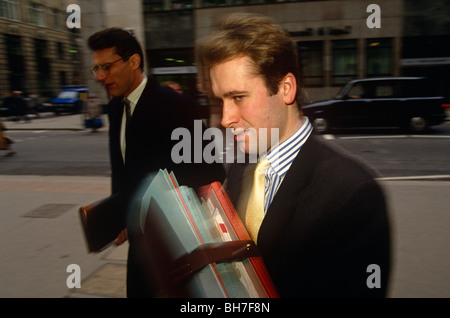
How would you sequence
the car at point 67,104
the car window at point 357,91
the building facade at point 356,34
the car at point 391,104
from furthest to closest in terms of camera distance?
the car at point 67,104
the building facade at point 356,34
the car window at point 357,91
the car at point 391,104

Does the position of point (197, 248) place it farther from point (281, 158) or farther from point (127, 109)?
point (127, 109)

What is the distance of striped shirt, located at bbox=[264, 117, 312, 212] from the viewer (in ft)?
4.18

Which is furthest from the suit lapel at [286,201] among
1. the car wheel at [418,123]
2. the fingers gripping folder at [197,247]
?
the car wheel at [418,123]

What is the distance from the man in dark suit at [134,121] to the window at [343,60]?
755 inches

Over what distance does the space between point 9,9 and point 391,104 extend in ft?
109

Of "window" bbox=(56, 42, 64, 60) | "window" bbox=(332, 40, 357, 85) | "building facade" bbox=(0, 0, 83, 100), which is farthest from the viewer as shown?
"window" bbox=(56, 42, 64, 60)

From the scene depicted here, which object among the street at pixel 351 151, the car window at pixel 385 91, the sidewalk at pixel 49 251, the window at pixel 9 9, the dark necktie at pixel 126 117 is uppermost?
the window at pixel 9 9

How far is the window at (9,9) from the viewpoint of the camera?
3158 cm

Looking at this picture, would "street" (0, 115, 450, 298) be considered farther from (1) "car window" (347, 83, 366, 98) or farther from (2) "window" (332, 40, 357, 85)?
(2) "window" (332, 40, 357, 85)

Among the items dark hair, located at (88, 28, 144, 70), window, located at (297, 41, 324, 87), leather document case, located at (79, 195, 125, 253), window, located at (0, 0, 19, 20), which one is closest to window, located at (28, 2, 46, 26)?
window, located at (0, 0, 19, 20)

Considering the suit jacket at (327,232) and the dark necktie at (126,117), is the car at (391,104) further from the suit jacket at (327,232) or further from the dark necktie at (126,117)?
the suit jacket at (327,232)

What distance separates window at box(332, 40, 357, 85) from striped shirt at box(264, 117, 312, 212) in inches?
786

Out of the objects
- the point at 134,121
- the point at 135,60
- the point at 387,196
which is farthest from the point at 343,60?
the point at 134,121

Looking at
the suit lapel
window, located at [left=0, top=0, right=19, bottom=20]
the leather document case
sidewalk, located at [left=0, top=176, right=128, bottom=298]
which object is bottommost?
sidewalk, located at [left=0, top=176, right=128, bottom=298]
